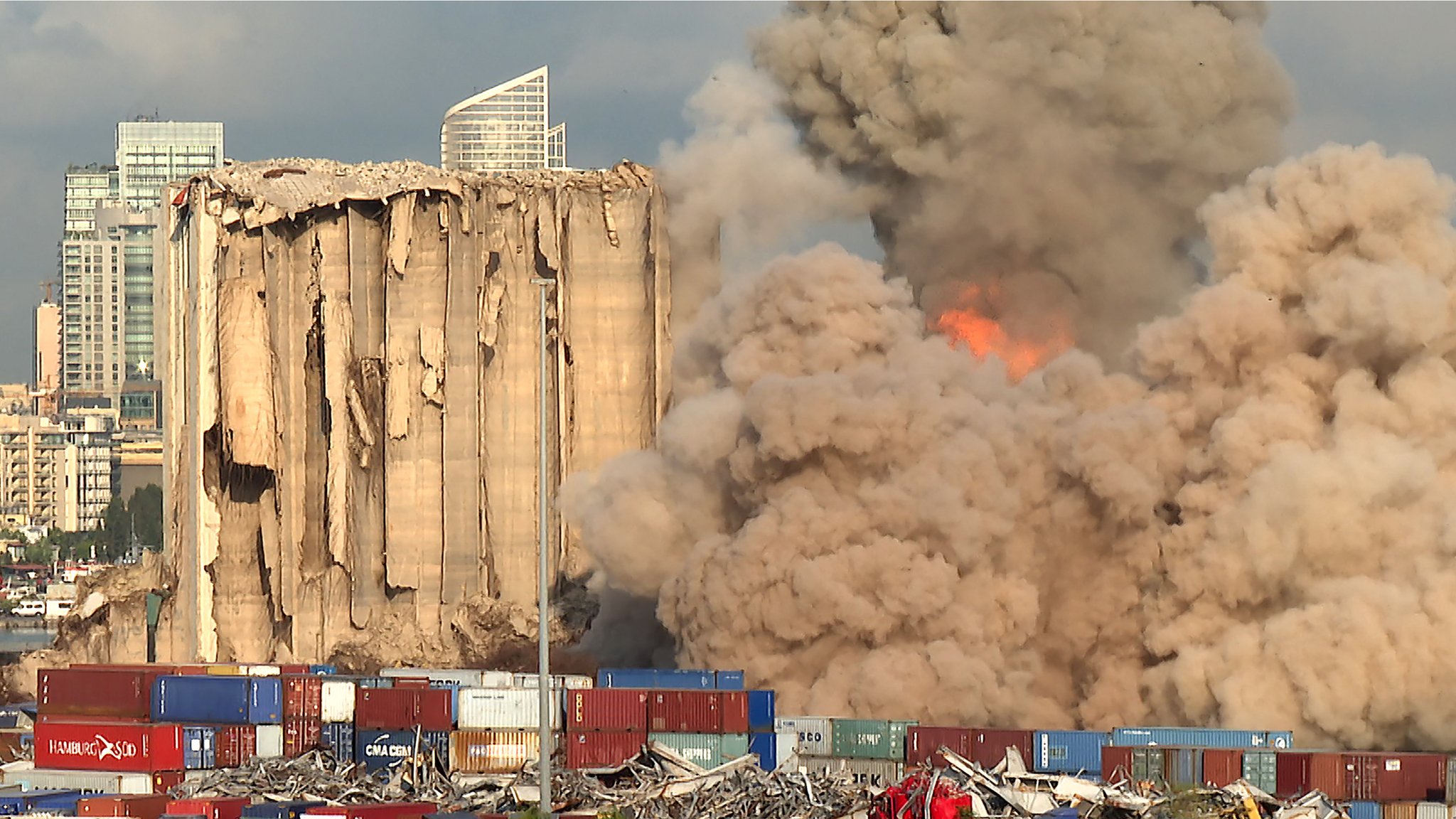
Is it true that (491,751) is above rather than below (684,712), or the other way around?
below

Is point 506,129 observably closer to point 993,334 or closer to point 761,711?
point 993,334

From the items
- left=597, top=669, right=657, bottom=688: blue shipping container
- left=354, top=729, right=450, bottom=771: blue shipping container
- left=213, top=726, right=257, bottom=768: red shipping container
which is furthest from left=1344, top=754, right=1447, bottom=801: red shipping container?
left=213, top=726, right=257, bottom=768: red shipping container

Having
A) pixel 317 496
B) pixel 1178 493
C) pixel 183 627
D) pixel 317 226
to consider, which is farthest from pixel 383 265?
pixel 1178 493

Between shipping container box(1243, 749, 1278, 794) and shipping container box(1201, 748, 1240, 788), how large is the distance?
0.14m

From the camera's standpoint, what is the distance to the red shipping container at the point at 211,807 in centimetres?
5222

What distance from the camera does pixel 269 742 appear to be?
64.2m

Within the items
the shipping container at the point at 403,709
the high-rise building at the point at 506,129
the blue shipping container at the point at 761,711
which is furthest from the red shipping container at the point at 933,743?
the high-rise building at the point at 506,129

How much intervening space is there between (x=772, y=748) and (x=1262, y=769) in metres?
12.6

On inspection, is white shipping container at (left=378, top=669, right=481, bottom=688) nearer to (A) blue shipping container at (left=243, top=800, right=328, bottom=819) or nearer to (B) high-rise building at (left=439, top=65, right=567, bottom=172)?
(A) blue shipping container at (left=243, top=800, right=328, bottom=819)

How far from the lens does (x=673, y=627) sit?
75625mm

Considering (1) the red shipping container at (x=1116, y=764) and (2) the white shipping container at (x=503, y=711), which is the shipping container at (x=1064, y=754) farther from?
(2) the white shipping container at (x=503, y=711)

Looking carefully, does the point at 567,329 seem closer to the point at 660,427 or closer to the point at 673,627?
the point at 660,427

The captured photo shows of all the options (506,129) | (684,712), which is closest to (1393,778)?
(684,712)

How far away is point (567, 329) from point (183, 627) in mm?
21416
